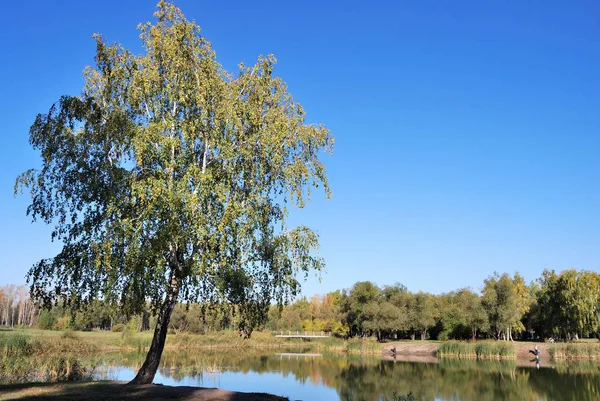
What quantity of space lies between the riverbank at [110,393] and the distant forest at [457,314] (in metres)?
35.4

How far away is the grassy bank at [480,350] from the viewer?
59.0 m

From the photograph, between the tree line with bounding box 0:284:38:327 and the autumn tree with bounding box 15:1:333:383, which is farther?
the tree line with bounding box 0:284:38:327

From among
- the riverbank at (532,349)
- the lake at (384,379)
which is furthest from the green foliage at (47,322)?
the riverbank at (532,349)

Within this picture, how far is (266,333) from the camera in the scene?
8819 centimetres

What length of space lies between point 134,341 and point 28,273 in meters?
42.3

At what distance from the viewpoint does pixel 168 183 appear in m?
17.0

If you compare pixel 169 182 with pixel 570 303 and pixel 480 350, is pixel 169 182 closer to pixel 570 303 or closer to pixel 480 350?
pixel 480 350

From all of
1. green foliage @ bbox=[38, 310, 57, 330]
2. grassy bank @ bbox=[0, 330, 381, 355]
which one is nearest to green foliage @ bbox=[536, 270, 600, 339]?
grassy bank @ bbox=[0, 330, 381, 355]

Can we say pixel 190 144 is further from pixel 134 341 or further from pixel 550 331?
pixel 550 331

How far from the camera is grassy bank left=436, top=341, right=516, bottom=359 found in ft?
194

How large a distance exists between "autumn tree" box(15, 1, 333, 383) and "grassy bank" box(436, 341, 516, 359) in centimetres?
4780

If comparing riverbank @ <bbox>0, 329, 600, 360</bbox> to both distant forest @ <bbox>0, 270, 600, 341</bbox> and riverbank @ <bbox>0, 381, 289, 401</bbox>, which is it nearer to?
distant forest @ <bbox>0, 270, 600, 341</bbox>

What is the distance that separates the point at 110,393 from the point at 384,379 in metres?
27.0

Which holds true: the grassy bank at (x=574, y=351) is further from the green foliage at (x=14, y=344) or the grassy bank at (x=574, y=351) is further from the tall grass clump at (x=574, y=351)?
the green foliage at (x=14, y=344)
